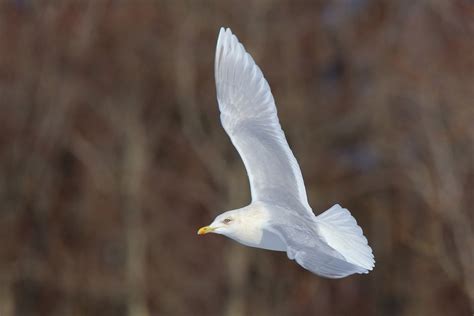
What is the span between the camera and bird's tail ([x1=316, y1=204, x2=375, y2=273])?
566 centimetres

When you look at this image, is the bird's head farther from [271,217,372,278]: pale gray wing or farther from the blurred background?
the blurred background

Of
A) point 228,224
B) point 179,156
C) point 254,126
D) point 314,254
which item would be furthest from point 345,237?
point 179,156

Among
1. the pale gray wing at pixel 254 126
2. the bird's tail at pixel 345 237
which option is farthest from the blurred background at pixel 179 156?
the bird's tail at pixel 345 237

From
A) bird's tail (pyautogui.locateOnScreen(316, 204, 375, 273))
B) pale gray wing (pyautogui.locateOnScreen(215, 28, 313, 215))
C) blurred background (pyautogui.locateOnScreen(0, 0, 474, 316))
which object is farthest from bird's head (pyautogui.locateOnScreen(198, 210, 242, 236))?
blurred background (pyautogui.locateOnScreen(0, 0, 474, 316))

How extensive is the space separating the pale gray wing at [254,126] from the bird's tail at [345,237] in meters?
0.17

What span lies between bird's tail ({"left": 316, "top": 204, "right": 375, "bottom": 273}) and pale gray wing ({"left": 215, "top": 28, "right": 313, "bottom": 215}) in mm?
169

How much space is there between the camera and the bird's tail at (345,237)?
5660 millimetres

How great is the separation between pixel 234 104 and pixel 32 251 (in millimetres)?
9133

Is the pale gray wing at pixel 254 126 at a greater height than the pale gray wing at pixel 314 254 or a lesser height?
greater

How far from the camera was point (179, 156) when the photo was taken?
1571 centimetres

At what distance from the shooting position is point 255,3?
1462cm

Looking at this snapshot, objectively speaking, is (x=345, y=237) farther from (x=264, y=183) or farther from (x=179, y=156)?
(x=179, y=156)

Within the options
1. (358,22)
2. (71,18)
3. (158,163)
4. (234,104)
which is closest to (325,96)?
(358,22)

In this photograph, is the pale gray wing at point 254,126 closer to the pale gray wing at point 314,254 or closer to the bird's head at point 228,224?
the bird's head at point 228,224
